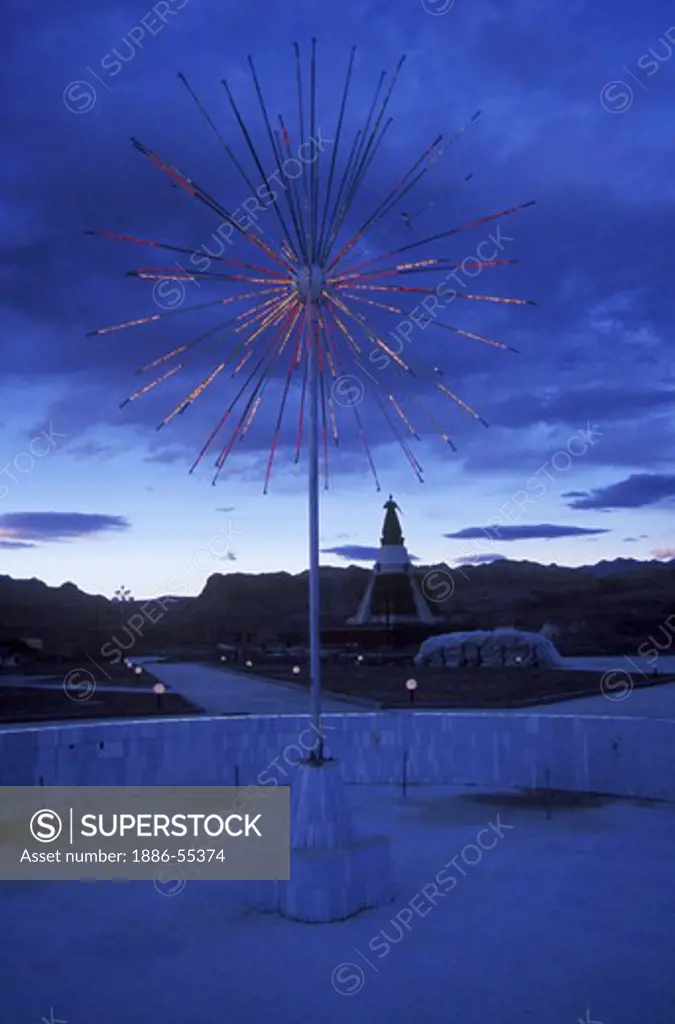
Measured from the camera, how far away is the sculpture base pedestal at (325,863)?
1358 cm

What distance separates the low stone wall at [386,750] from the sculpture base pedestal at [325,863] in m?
8.11

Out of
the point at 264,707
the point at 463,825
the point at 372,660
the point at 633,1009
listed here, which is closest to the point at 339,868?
the point at 633,1009

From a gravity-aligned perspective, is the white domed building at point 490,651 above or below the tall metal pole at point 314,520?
below

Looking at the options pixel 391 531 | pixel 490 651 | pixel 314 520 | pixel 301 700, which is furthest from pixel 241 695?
pixel 391 531

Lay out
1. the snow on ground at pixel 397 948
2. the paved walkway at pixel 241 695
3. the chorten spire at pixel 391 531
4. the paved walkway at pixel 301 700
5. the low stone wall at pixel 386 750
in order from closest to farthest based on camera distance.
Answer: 1. the snow on ground at pixel 397 948
2. the low stone wall at pixel 386 750
3. the paved walkway at pixel 301 700
4. the paved walkway at pixel 241 695
5. the chorten spire at pixel 391 531

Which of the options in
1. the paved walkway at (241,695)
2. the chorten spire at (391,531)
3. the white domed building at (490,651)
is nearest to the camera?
the paved walkway at (241,695)

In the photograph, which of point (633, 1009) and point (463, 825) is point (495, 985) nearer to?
point (633, 1009)

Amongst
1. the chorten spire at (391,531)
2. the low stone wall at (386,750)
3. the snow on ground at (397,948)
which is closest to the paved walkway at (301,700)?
the low stone wall at (386,750)

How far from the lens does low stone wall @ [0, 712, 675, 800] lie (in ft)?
70.2

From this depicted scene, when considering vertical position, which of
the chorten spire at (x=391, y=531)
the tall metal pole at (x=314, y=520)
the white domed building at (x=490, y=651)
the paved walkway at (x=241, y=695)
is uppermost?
the chorten spire at (x=391, y=531)

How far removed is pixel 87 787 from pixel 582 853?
10375 millimetres

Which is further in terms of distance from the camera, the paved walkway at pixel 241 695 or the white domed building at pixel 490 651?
the white domed building at pixel 490 651

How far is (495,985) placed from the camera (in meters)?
11.1

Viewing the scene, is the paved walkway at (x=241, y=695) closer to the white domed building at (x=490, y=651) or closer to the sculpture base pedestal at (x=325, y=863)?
the white domed building at (x=490, y=651)
